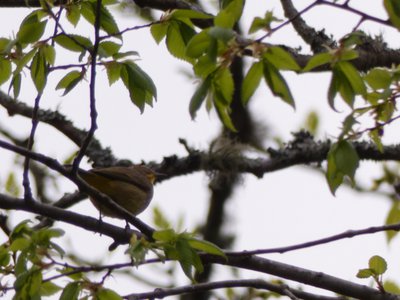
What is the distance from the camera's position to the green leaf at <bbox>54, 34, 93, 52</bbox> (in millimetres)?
3301

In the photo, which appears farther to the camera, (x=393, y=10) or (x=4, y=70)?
(x=4, y=70)

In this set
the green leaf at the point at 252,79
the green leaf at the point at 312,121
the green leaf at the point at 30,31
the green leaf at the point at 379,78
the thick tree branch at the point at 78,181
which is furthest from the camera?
the green leaf at the point at 312,121

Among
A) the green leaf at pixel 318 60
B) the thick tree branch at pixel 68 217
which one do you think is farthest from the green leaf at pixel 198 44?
the thick tree branch at pixel 68 217

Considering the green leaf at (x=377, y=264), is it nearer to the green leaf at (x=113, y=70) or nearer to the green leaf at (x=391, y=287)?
the green leaf at (x=391, y=287)

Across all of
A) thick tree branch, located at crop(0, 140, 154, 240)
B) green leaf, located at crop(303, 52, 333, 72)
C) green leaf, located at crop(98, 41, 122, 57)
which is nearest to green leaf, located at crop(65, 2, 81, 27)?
green leaf, located at crop(98, 41, 122, 57)

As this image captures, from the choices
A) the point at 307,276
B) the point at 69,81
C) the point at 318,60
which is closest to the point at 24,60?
the point at 69,81

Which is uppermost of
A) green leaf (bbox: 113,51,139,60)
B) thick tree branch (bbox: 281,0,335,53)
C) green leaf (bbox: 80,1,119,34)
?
thick tree branch (bbox: 281,0,335,53)

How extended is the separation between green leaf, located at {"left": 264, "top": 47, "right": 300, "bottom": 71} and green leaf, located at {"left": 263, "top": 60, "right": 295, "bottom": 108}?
20mm

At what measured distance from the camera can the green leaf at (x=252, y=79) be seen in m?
2.72

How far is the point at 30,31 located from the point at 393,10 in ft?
4.48

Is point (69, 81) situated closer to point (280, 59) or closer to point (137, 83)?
point (137, 83)

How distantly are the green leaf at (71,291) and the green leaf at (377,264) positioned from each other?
1207 mm

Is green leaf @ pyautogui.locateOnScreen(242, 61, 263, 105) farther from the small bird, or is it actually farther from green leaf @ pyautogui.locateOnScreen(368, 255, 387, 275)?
the small bird

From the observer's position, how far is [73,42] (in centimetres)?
338
